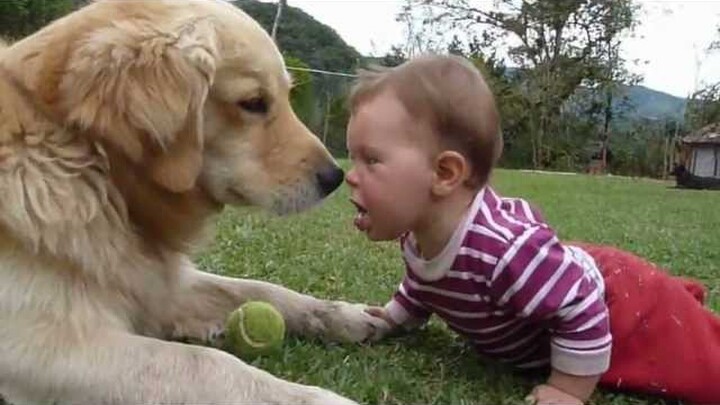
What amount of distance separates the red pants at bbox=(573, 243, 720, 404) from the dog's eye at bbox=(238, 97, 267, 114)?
1.00 m

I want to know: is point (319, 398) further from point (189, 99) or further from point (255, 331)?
point (189, 99)

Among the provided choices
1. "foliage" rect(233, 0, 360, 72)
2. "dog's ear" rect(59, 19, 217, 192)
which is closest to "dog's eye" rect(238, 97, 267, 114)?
"dog's ear" rect(59, 19, 217, 192)

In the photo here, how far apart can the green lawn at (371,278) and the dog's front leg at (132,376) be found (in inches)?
12.2

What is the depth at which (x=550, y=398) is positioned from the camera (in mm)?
2402

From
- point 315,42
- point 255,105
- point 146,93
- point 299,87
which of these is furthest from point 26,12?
point 146,93

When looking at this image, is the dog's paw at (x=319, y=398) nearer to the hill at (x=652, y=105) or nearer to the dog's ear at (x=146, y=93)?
the dog's ear at (x=146, y=93)

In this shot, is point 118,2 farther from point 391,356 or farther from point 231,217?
point 231,217

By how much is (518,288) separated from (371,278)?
175 centimetres

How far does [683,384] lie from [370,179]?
36.7 inches

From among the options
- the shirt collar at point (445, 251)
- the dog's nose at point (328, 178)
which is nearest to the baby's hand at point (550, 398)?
the shirt collar at point (445, 251)

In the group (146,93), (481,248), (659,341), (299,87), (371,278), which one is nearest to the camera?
(146,93)

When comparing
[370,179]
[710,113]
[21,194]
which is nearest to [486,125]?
[370,179]

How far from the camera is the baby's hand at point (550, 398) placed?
7.84 ft

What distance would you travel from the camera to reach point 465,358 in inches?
112
